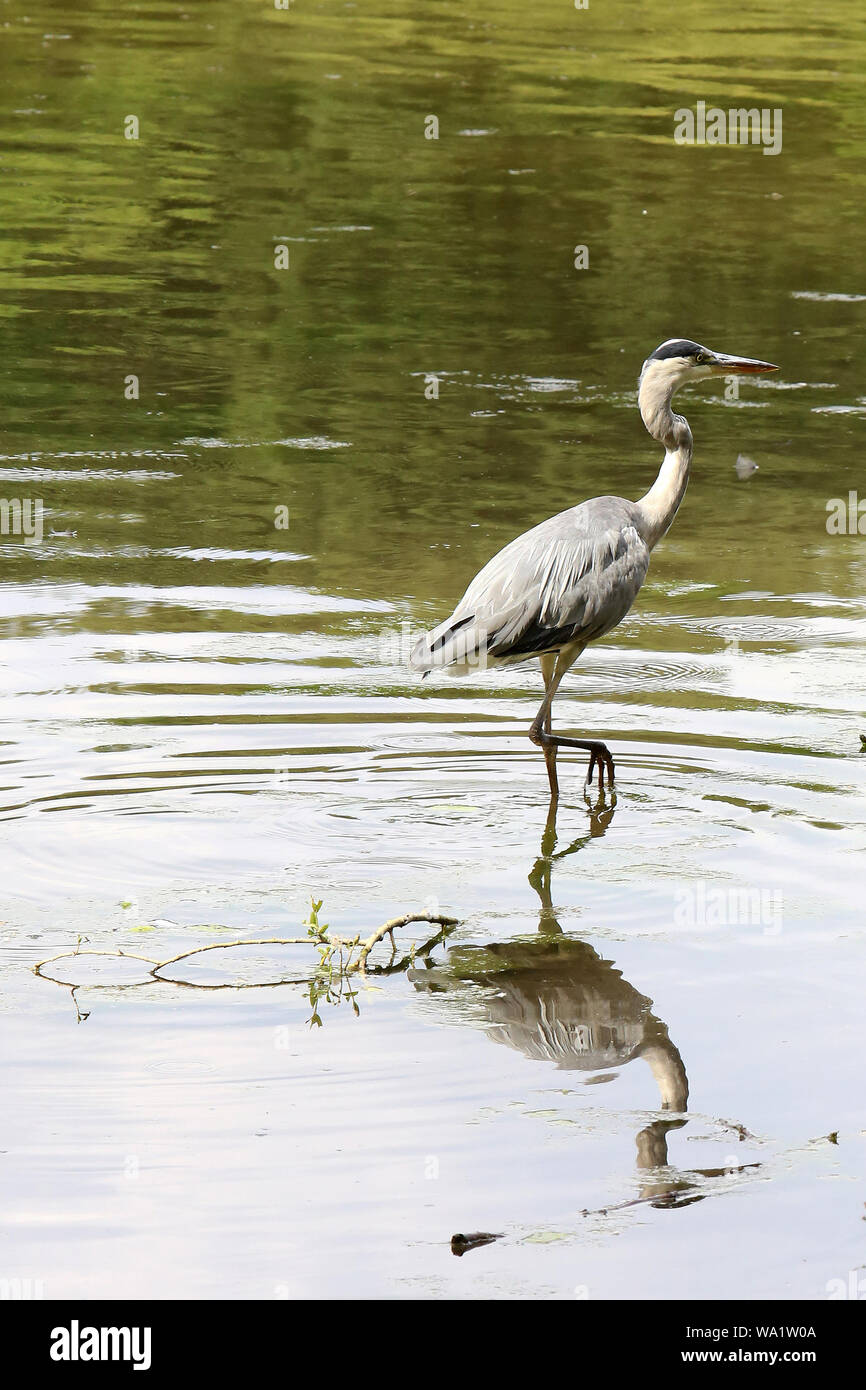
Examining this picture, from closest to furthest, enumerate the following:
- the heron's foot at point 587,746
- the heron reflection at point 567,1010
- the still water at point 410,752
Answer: the still water at point 410,752 → the heron reflection at point 567,1010 → the heron's foot at point 587,746

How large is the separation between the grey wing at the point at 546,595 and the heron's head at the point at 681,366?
2.57ft

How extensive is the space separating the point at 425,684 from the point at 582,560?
135 centimetres

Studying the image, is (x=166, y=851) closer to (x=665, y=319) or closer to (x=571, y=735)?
(x=571, y=735)

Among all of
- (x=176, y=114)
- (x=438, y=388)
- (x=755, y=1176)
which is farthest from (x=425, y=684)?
(x=176, y=114)

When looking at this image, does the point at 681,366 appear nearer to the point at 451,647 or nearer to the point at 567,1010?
the point at 451,647

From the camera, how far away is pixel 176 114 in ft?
79.6

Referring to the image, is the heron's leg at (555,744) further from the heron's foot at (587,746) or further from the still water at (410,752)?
the still water at (410,752)

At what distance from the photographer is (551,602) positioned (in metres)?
7.83

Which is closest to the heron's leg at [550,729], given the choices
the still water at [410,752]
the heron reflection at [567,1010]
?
the still water at [410,752]

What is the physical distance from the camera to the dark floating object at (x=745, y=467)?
41.9 ft

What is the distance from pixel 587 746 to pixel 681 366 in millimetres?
1828

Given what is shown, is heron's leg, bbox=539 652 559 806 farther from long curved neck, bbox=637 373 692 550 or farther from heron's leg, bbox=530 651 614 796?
long curved neck, bbox=637 373 692 550

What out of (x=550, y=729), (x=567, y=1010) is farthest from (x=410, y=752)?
(x=567, y=1010)

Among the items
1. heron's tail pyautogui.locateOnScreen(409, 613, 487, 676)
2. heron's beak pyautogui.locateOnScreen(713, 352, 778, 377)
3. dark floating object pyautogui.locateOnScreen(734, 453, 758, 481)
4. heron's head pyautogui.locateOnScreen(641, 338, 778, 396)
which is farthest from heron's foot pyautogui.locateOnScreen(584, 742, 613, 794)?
dark floating object pyautogui.locateOnScreen(734, 453, 758, 481)
